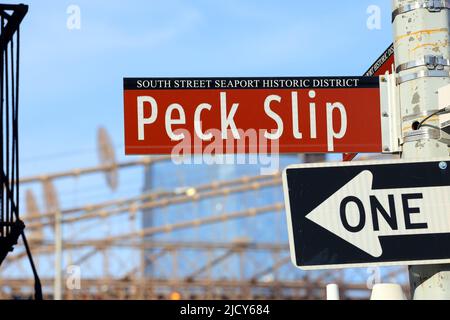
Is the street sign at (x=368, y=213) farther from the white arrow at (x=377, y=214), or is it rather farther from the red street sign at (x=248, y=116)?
the red street sign at (x=248, y=116)

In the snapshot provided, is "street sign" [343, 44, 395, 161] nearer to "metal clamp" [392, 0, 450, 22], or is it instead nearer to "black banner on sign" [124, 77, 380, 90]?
"black banner on sign" [124, 77, 380, 90]

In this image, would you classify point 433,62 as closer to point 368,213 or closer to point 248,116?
point 368,213

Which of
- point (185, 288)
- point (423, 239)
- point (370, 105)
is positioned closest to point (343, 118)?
point (370, 105)

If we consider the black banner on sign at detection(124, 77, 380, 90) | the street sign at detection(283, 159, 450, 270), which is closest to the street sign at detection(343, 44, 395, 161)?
the black banner on sign at detection(124, 77, 380, 90)

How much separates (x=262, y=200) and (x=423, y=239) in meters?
130

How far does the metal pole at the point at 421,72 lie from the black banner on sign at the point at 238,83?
1.00 ft

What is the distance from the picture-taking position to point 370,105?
18.5ft

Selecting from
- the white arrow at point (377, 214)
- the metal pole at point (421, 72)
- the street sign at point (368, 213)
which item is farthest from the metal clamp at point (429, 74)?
the white arrow at point (377, 214)

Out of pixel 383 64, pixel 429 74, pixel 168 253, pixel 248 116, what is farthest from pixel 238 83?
pixel 168 253

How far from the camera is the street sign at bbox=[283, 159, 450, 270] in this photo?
5074mm

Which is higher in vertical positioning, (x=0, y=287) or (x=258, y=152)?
(x=258, y=152)

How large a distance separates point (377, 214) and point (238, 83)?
1.17m

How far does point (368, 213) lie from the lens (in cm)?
512

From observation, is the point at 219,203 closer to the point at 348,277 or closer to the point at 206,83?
the point at 348,277
